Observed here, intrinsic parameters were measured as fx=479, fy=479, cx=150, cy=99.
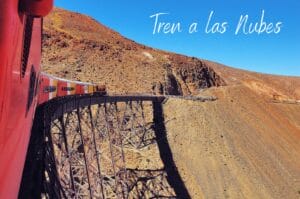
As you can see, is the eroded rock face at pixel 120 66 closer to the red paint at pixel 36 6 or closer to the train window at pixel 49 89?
the train window at pixel 49 89

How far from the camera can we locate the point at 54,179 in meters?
14.5

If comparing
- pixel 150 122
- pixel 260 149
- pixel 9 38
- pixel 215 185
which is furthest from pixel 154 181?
pixel 9 38

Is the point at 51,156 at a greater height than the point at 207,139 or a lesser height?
lesser

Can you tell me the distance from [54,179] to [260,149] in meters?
26.6

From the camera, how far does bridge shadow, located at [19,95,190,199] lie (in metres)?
13.6

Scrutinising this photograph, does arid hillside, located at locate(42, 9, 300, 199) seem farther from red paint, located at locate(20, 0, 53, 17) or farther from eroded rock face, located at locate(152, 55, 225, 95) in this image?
red paint, located at locate(20, 0, 53, 17)

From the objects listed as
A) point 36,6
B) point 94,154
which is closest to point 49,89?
point 94,154

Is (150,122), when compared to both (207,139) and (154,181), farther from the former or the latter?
(154,181)

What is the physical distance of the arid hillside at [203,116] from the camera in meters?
32.6

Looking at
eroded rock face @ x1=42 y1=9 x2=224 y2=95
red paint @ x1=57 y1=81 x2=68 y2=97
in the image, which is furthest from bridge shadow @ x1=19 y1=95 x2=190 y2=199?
eroded rock face @ x1=42 y1=9 x2=224 y2=95

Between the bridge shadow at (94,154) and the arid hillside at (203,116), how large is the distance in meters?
1.31

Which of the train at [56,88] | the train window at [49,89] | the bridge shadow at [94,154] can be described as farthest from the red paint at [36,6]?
the train window at [49,89]

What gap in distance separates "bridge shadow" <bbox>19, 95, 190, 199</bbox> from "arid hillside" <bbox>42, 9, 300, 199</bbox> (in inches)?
51.5

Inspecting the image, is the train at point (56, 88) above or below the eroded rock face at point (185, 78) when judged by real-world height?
below
